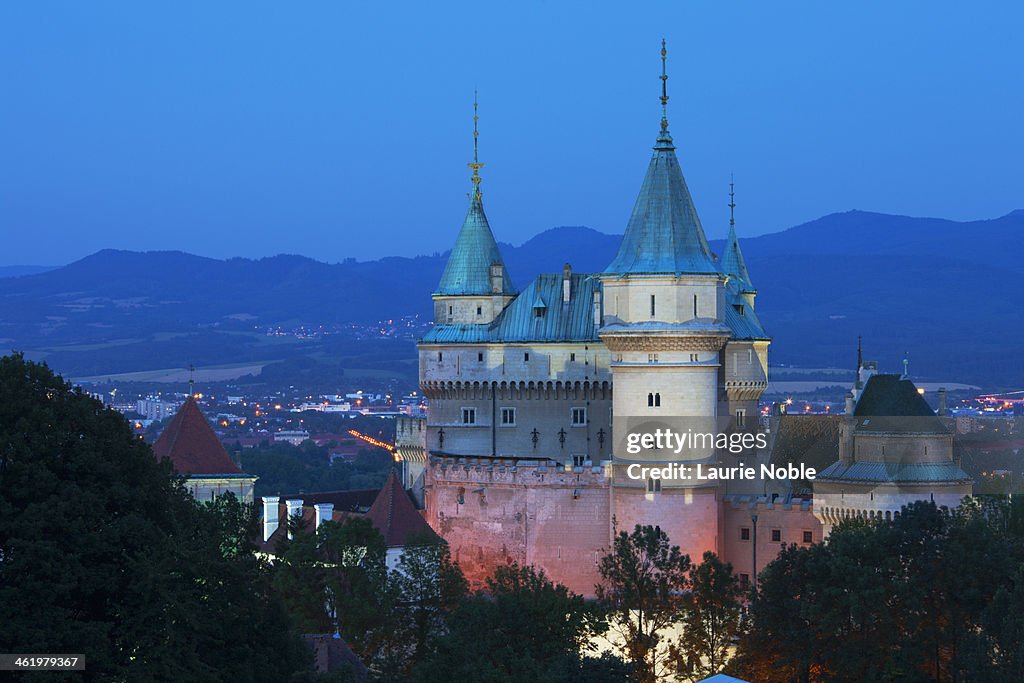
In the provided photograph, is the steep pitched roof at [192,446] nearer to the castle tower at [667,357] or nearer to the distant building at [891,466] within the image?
the castle tower at [667,357]

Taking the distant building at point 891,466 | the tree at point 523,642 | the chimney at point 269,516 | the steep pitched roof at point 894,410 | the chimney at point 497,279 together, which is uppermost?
the chimney at point 497,279

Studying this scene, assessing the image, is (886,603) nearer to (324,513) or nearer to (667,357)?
(667,357)

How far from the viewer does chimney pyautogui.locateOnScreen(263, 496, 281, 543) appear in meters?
80.1

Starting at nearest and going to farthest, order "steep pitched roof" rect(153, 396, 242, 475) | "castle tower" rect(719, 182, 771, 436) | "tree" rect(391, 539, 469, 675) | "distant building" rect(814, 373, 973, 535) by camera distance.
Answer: "tree" rect(391, 539, 469, 675), "distant building" rect(814, 373, 973, 535), "castle tower" rect(719, 182, 771, 436), "steep pitched roof" rect(153, 396, 242, 475)

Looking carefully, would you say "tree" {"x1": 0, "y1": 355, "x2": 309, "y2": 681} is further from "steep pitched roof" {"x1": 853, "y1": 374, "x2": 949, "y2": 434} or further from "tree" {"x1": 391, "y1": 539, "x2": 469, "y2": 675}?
"steep pitched roof" {"x1": 853, "y1": 374, "x2": 949, "y2": 434}

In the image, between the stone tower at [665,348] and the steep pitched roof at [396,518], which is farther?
the steep pitched roof at [396,518]

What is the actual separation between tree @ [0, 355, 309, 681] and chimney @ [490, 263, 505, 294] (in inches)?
1283

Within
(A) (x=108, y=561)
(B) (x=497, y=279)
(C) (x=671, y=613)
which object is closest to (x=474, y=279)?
(B) (x=497, y=279)

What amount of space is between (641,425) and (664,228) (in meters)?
6.20

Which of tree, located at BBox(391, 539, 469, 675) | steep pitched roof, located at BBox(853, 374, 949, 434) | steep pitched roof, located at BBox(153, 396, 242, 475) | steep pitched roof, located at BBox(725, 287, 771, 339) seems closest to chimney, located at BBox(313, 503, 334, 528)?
steep pitched roof, located at BBox(153, 396, 242, 475)

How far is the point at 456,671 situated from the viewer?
178 feet

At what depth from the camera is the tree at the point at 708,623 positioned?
193 ft

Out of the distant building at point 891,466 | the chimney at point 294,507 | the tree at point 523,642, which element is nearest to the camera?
the tree at point 523,642

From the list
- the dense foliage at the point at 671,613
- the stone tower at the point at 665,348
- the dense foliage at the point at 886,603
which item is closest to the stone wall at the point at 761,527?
the stone tower at the point at 665,348
